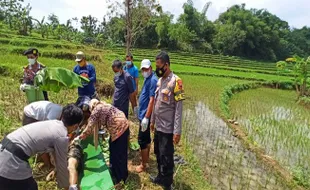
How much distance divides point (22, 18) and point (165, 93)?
26894 millimetres

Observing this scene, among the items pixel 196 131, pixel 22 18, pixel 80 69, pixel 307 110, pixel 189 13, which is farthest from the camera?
pixel 189 13

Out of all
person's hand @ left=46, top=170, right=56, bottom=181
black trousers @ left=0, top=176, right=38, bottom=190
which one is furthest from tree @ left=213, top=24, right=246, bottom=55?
black trousers @ left=0, top=176, right=38, bottom=190

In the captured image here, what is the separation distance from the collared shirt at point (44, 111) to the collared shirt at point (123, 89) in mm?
1520

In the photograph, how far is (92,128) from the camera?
150 inches

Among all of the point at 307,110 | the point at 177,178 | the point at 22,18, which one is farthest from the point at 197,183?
the point at 22,18

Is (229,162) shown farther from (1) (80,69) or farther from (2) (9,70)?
(2) (9,70)

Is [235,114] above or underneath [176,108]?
underneath

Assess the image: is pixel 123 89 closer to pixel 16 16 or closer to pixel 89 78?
pixel 89 78

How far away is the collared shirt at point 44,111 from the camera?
362cm

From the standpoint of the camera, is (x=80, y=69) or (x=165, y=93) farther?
(x=80, y=69)

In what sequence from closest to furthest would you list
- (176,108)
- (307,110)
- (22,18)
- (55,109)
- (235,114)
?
(55,109) < (176,108) < (235,114) < (307,110) < (22,18)

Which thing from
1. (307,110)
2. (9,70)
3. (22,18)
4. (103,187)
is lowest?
(307,110)

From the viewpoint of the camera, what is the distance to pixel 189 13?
46.0m

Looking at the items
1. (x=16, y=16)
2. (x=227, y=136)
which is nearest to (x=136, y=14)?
(x=227, y=136)
